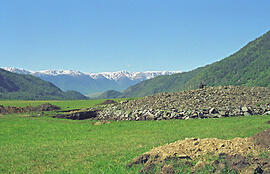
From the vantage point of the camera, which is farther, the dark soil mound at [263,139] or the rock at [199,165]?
the dark soil mound at [263,139]

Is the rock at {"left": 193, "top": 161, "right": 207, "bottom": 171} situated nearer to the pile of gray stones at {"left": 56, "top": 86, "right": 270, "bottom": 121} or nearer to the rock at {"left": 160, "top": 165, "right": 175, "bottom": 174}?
the rock at {"left": 160, "top": 165, "right": 175, "bottom": 174}

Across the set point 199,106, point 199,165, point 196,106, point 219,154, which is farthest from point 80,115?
point 199,165

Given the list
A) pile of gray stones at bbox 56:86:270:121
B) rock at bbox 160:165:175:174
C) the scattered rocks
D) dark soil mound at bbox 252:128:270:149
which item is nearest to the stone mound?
dark soil mound at bbox 252:128:270:149

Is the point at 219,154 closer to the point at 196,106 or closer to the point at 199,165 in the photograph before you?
the point at 199,165

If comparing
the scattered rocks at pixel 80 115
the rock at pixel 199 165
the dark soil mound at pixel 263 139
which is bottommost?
the scattered rocks at pixel 80 115

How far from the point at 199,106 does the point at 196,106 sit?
496 mm

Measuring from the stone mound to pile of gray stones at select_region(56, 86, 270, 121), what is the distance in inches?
981

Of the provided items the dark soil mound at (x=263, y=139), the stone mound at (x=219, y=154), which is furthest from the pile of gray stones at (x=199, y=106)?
the stone mound at (x=219, y=154)

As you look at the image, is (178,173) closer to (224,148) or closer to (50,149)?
(224,148)

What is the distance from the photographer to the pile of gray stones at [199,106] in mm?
41272

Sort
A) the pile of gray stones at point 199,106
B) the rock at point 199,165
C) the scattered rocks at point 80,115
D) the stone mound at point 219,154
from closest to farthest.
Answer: the stone mound at point 219,154 < the rock at point 199,165 < the pile of gray stones at point 199,106 < the scattered rocks at point 80,115

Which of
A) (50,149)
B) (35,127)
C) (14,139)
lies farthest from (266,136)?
(35,127)

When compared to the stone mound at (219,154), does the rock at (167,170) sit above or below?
below

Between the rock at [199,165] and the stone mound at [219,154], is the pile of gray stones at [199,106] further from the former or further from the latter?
the rock at [199,165]
